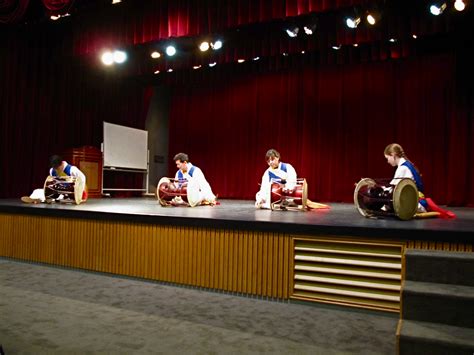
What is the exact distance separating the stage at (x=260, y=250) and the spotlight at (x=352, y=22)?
3.51 m

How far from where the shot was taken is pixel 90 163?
24.8 ft

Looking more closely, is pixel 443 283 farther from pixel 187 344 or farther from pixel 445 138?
pixel 445 138

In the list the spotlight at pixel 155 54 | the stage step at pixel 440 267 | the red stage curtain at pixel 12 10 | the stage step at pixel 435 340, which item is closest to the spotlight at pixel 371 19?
the spotlight at pixel 155 54

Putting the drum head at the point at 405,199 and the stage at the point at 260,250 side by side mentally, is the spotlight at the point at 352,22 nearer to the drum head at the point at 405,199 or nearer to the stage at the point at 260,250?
the drum head at the point at 405,199

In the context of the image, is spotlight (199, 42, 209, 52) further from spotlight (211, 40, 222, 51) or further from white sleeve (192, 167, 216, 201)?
white sleeve (192, 167, 216, 201)

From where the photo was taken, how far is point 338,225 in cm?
279

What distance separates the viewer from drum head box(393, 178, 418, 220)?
11.2ft

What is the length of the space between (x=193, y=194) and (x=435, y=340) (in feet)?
12.7

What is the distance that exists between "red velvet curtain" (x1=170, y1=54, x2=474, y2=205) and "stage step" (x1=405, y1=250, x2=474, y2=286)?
5253mm

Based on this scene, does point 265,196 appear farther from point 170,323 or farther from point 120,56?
point 120,56

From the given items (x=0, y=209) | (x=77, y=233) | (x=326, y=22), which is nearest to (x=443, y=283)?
(x=77, y=233)

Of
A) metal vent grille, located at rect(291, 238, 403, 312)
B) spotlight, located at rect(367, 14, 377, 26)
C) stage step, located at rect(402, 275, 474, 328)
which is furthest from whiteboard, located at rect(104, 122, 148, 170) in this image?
stage step, located at rect(402, 275, 474, 328)

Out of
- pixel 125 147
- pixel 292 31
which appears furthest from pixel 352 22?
pixel 125 147

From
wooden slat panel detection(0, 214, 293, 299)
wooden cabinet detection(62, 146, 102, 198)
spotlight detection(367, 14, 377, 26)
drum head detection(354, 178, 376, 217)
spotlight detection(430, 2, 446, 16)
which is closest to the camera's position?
wooden slat panel detection(0, 214, 293, 299)
